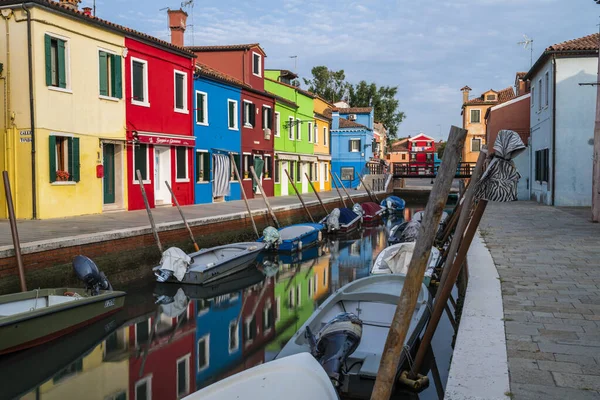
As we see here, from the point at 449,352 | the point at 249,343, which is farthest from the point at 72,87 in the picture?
the point at 449,352

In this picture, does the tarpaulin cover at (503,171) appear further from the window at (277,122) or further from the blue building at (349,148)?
the blue building at (349,148)

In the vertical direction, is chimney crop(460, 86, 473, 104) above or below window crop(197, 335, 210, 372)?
above

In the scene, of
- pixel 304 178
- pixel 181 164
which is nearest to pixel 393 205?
pixel 304 178

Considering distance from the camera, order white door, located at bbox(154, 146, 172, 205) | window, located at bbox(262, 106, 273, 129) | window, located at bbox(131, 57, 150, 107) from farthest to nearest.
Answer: window, located at bbox(262, 106, 273, 129) → white door, located at bbox(154, 146, 172, 205) → window, located at bbox(131, 57, 150, 107)

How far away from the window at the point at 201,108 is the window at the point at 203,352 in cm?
1394

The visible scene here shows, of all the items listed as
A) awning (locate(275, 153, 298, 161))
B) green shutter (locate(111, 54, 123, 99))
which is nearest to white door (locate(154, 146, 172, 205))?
green shutter (locate(111, 54, 123, 99))

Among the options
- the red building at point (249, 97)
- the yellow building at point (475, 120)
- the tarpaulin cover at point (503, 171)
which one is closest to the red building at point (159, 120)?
the red building at point (249, 97)

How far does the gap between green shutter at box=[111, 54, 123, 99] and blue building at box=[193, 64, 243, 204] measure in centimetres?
441

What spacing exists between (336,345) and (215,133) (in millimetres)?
18001

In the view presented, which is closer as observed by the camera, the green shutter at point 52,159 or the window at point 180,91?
the green shutter at point 52,159

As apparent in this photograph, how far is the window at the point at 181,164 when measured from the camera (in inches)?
774

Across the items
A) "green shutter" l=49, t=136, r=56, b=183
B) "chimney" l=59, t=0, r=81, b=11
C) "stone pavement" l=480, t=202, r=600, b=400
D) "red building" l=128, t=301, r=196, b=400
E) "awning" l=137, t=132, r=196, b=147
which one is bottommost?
"red building" l=128, t=301, r=196, b=400

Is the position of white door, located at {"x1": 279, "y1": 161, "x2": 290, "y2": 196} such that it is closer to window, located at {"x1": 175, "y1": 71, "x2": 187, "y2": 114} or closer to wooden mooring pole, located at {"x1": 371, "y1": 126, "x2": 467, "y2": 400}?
window, located at {"x1": 175, "y1": 71, "x2": 187, "y2": 114}

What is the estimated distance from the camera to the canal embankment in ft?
30.6
